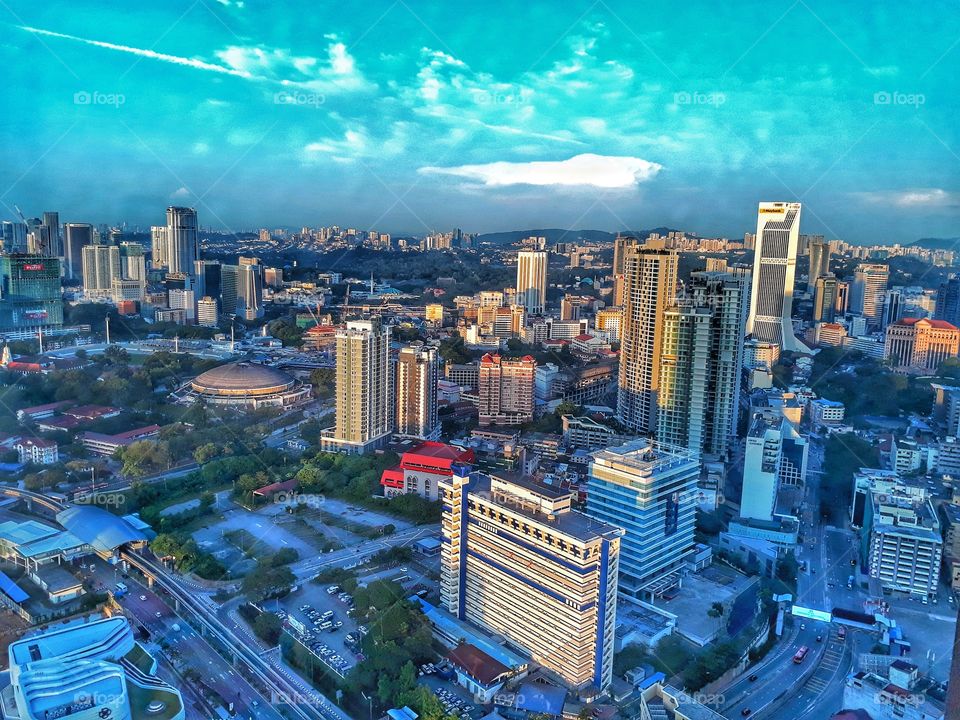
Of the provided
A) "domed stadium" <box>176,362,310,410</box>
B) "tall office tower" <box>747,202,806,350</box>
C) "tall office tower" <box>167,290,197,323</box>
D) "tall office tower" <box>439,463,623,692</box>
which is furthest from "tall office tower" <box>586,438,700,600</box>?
"tall office tower" <box>167,290,197,323</box>

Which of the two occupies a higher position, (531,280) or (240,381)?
(531,280)

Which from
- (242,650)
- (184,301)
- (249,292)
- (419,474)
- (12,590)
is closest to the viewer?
(242,650)

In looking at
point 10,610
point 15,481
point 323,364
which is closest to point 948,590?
point 10,610

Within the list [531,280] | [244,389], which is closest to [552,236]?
[531,280]

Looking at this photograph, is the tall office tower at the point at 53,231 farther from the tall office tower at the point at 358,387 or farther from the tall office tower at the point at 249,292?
the tall office tower at the point at 358,387

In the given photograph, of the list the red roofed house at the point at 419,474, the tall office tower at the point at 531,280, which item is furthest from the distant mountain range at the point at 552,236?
the red roofed house at the point at 419,474

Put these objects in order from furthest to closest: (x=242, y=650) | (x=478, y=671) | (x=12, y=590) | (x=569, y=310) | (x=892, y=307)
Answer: (x=569, y=310) < (x=892, y=307) < (x=12, y=590) < (x=242, y=650) < (x=478, y=671)

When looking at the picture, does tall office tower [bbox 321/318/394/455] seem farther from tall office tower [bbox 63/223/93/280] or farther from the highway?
tall office tower [bbox 63/223/93/280]

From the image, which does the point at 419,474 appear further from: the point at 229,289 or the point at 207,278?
the point at 207,278
